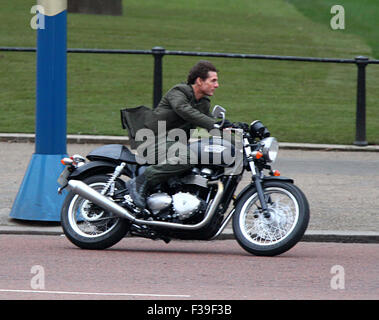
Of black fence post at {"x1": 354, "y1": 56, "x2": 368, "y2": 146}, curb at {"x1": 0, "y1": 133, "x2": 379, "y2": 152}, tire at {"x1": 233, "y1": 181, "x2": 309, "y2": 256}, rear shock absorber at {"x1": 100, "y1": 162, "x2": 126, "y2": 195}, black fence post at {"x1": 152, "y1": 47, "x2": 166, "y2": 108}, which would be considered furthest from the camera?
black fence post at {"x1": 152, "y1": 47, "x2": 166, "y2": 108}

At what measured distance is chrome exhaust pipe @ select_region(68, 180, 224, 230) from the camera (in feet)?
26.3

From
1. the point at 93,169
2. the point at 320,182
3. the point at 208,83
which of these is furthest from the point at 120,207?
the point at 320,182

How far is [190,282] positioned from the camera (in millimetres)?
6973

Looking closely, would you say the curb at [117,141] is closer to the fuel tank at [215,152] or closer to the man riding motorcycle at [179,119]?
the man riding motorcycle at [179,119]

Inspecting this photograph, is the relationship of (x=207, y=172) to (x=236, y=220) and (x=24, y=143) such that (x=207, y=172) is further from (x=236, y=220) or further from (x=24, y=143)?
(x=24, y=143)

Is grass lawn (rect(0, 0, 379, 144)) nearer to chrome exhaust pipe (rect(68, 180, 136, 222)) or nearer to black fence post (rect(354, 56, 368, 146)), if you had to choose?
black fence post (rect(354, 56, 368, 146))

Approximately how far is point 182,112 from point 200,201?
0.77 metres

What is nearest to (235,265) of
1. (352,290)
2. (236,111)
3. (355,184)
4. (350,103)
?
(352,290)

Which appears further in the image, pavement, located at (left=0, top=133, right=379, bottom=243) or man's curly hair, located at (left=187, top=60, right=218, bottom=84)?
pavement, located at (left=0, top=133, right=379, bottom=243)

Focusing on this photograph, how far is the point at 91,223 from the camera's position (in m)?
8.33

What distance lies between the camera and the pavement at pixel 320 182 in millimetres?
9070

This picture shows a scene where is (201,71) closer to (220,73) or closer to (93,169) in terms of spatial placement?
(93,169)

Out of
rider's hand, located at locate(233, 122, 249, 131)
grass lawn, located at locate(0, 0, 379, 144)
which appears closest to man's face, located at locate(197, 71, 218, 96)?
rider's hand, located at locate(233, 122, 249, 131)

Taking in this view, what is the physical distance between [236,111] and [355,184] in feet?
16.8
